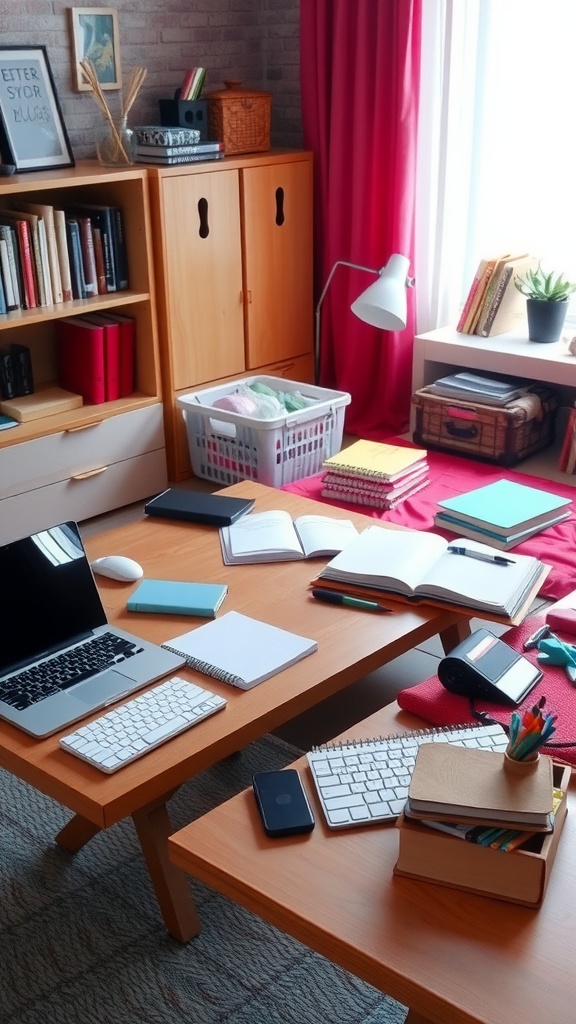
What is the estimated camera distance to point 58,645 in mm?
1718

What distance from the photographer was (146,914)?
1752 millimetres

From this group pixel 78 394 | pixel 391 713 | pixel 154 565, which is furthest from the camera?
pixel 78 394

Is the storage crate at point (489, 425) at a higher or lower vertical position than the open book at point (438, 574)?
lower

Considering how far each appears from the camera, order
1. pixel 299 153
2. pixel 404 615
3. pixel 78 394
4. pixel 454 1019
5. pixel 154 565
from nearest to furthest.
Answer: pixel 454 1019, pixel 404 615, pixel 154 565, pixel 78 394, pixel 299 153

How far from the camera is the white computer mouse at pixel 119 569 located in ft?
6.56

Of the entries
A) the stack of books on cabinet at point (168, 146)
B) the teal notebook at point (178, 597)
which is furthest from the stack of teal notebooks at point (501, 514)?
the stack of books on cabinet at point (168, 146)

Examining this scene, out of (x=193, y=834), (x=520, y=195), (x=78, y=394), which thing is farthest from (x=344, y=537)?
(x=520, y=195)

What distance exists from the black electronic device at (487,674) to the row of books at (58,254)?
2.02 m

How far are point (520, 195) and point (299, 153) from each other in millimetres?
789

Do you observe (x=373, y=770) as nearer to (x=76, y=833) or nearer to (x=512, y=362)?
(x=76, y=833)

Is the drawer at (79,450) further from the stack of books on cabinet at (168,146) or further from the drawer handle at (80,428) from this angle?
the stack of books on cabinet at (168,146)

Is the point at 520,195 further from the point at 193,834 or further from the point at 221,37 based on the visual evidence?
the point at 193,834

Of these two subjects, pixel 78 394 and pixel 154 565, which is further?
pixel 78 394

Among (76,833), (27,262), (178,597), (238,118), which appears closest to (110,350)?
(27,262)
